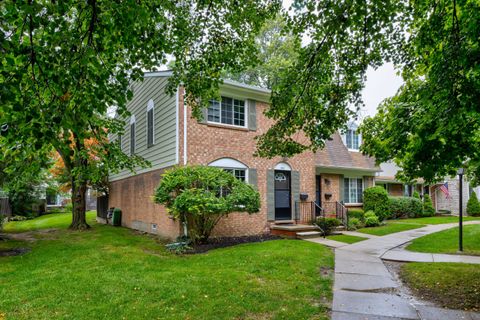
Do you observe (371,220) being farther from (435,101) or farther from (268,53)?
(268,53)

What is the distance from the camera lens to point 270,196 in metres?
12.8

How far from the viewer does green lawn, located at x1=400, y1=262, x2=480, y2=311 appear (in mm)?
5348

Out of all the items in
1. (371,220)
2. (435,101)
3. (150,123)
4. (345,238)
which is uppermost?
(150,123)

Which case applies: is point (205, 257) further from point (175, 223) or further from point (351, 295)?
point (351, 295)

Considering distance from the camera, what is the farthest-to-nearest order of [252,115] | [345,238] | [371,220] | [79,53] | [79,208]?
[79,208]
[371,220]
[252,115]
[345,238]
[79,53]

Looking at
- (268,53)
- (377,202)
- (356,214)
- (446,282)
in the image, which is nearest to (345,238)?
(356,214)

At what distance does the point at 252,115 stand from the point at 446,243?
26.4 ft

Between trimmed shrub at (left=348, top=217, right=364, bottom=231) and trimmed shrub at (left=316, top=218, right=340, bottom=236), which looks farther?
trimmed shrub at (left=348, top=217, right=364, bottom=231)

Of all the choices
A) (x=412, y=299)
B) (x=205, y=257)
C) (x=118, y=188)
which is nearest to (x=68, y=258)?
(x=205, y=257)

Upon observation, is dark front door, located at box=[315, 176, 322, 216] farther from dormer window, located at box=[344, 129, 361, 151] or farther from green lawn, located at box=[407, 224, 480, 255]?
green lawn, located at box=[407, 224, 480, 255]

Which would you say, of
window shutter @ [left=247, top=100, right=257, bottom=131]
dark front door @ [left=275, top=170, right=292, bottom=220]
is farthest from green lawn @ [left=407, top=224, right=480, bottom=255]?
window shutter @ [left=247, top=100, right=257, bottom=131]

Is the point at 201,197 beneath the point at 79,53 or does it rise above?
beneath

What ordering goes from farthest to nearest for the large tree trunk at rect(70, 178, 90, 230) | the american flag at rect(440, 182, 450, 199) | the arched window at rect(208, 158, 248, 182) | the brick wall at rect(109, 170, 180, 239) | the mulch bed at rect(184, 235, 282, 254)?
the american flag at rect(440, 182, 450, 199)
the large tree trunk at rect(70, 178, 90, 230)
the brick wall at rect(109, 170, 180, 239)
the arched window at rect(208, 158, 248, 182)
the mulch bed at rect(184, 235, 282, 254)

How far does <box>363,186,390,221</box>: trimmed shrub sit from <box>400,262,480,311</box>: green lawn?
9.37m
